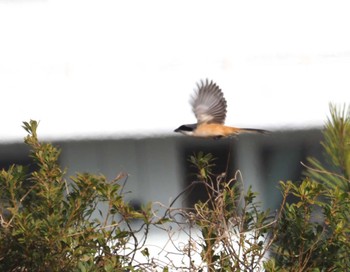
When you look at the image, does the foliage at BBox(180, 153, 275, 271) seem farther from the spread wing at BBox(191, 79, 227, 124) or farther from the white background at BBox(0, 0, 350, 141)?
the white background at BBox(0, 0, 350, 141)

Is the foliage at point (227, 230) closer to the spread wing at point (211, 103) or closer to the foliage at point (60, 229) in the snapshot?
the foliage at point (60, 229)

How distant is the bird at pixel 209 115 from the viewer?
4602mm

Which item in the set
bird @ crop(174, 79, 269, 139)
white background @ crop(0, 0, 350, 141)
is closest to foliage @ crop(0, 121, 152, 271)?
bird @ crop(174, 79, 269, 139)

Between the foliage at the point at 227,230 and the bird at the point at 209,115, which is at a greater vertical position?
the bird at the point at 209,115

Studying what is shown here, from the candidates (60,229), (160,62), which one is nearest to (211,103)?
(60,229)

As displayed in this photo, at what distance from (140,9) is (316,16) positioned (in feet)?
2.80

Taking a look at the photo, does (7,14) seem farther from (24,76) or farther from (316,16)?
(316,16)

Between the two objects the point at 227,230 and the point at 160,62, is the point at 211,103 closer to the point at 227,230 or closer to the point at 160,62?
the point at 227,230

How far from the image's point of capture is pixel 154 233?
285 inches

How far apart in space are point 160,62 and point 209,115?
93.6 inches

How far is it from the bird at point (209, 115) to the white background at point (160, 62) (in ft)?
6.94

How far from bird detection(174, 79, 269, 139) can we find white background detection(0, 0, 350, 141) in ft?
6.94

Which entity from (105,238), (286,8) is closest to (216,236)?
(105,238)

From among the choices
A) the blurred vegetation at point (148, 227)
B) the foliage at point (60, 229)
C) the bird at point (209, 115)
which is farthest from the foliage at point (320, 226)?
the bird at point (209, 115)
